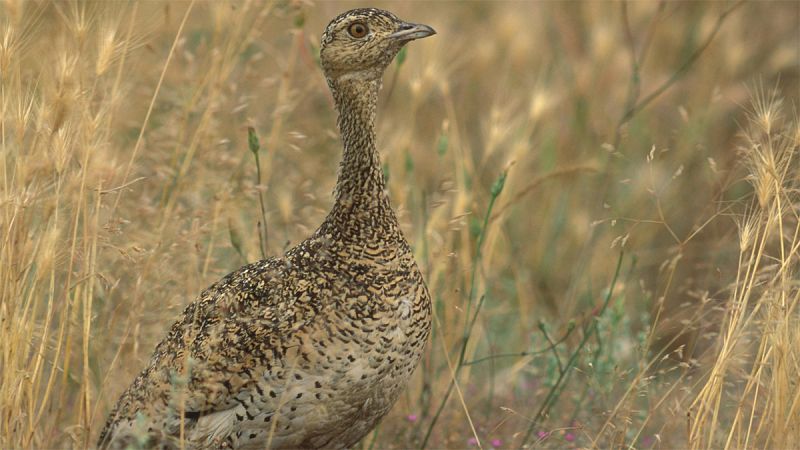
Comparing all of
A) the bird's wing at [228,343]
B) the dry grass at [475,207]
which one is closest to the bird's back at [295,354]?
the bird's wing at [228,343]

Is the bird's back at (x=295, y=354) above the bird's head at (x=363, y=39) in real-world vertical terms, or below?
below

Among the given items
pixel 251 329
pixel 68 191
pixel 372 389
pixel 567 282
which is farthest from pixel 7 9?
pixel 567 282

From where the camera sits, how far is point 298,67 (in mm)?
6891

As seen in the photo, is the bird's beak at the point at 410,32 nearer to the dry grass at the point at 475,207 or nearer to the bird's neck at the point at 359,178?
the bird's neck at the point at 359,178

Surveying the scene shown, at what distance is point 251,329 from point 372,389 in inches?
14.7

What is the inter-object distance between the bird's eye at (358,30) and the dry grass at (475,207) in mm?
562

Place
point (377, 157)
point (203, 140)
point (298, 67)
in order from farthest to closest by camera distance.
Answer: point (298, 67)
point (203, 140)
point (377, 157)

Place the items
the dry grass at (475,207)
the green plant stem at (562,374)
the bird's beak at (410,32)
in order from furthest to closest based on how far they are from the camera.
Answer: the green plant stem at (562,374) < the bird's beak at (410,32) < the dry grass at (475,207)

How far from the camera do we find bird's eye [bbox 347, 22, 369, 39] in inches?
126

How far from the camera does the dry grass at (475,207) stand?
298cm

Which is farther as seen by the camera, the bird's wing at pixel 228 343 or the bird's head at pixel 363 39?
the bird's head at pixel 363 39

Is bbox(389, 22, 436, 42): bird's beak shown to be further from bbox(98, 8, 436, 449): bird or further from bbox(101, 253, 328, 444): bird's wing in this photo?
bbox(101, 253, 328, 444): bird's wing

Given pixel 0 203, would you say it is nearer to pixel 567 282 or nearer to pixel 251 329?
pixel 251 329

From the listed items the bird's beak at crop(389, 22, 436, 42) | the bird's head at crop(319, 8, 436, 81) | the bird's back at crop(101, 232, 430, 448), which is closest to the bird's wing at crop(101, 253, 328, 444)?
the bird's back at crop(101, 232, 430, 448)
